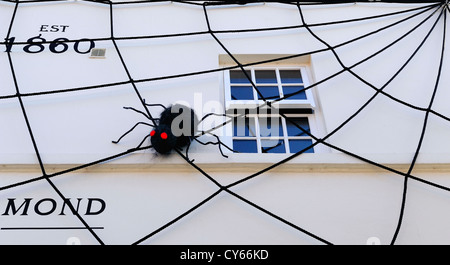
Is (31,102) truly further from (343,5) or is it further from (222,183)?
(343,5)

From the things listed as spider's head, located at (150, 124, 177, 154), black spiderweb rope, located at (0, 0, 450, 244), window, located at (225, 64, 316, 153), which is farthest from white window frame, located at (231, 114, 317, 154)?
spider's head, located at (150, 124, 177, 154)

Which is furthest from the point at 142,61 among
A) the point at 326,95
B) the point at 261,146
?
the point at 326,95

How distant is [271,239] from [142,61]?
1.75 m

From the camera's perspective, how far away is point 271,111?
3.13 m

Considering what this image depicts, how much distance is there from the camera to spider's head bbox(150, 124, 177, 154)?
2.54 m

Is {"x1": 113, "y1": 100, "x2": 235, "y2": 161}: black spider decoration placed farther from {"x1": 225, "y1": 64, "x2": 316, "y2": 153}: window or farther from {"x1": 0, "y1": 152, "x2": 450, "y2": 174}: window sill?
{"x1": 225, "y1": 64, "x2": 316, "y2": 153}: window

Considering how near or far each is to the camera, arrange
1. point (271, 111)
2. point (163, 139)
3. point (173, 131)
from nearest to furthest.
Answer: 1. point (163, 139)
2. point (173, 131)
3. point (271, 111)

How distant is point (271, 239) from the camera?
7.61 feet

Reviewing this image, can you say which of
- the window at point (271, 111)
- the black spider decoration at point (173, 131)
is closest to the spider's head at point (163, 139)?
the black spider decoration at point (173, 131)

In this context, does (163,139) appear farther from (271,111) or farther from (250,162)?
(271,111)

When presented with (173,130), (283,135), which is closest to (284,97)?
(283,135)

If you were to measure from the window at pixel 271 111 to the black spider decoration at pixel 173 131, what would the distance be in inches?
11.7

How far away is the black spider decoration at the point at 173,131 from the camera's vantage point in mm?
2557

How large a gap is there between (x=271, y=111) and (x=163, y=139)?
0.94m
